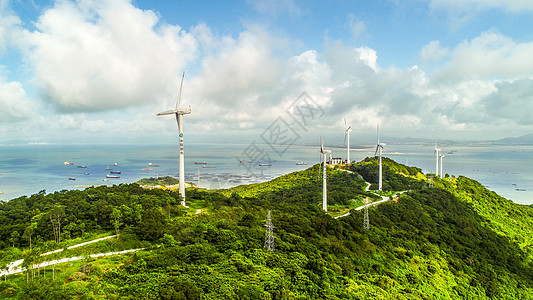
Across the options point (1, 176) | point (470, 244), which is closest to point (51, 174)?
point (1, 176)

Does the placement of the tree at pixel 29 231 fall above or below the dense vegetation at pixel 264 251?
above

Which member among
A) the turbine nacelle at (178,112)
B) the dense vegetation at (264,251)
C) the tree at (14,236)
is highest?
the turbine nacelle at (178,112)

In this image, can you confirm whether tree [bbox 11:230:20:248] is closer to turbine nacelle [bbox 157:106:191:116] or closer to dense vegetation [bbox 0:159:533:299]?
dense vegetation [bbox 0:159:533:299]

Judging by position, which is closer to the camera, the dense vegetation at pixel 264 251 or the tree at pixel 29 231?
the dense vegetation at pixel 264 251

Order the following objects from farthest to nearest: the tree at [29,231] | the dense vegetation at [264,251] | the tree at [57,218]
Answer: the tree at [57,218], the tree at [29,231], the dense vegetation at [264,251]

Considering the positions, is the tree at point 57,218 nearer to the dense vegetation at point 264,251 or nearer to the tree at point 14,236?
the dense vegetation at point 264,251

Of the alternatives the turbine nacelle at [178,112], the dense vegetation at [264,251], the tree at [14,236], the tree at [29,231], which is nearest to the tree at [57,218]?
the dense vegetation at [264,251]

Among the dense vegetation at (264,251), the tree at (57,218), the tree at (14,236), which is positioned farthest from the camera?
the tree at (57,218)

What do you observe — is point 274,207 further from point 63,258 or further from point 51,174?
point 51,174
